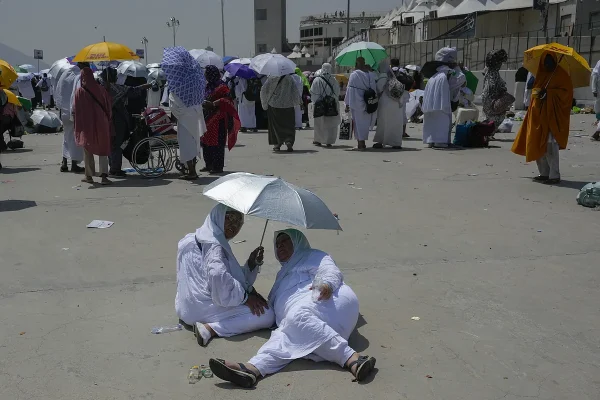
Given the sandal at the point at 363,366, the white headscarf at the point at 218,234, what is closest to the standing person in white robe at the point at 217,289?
the white headscarf at the point at 218,234

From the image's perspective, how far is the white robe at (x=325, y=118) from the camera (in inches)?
559

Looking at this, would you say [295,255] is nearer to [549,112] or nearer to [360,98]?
[549,112]

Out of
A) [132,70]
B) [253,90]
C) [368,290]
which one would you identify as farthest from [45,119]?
[368,290]

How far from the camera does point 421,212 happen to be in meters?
7.82

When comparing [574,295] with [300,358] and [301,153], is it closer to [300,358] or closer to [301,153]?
[300,358]

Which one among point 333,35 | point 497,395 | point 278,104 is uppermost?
point 333,35

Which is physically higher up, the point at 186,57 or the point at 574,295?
the point at 186,57

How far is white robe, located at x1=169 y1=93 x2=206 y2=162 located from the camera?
9.62 m

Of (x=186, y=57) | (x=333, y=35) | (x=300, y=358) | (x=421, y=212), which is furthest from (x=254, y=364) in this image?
(x=333, y=35)

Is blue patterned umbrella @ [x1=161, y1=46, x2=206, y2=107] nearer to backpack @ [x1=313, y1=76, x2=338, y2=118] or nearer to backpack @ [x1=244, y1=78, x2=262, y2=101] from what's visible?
backpack @ [x1=313, y1=76, x2=338, y2=118]

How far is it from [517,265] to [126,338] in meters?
3.39

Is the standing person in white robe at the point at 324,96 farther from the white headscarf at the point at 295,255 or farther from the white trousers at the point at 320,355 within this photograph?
the white trousers at the point at 320,355

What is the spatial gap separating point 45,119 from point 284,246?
1635 cm

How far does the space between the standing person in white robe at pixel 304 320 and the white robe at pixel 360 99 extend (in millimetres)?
9279
